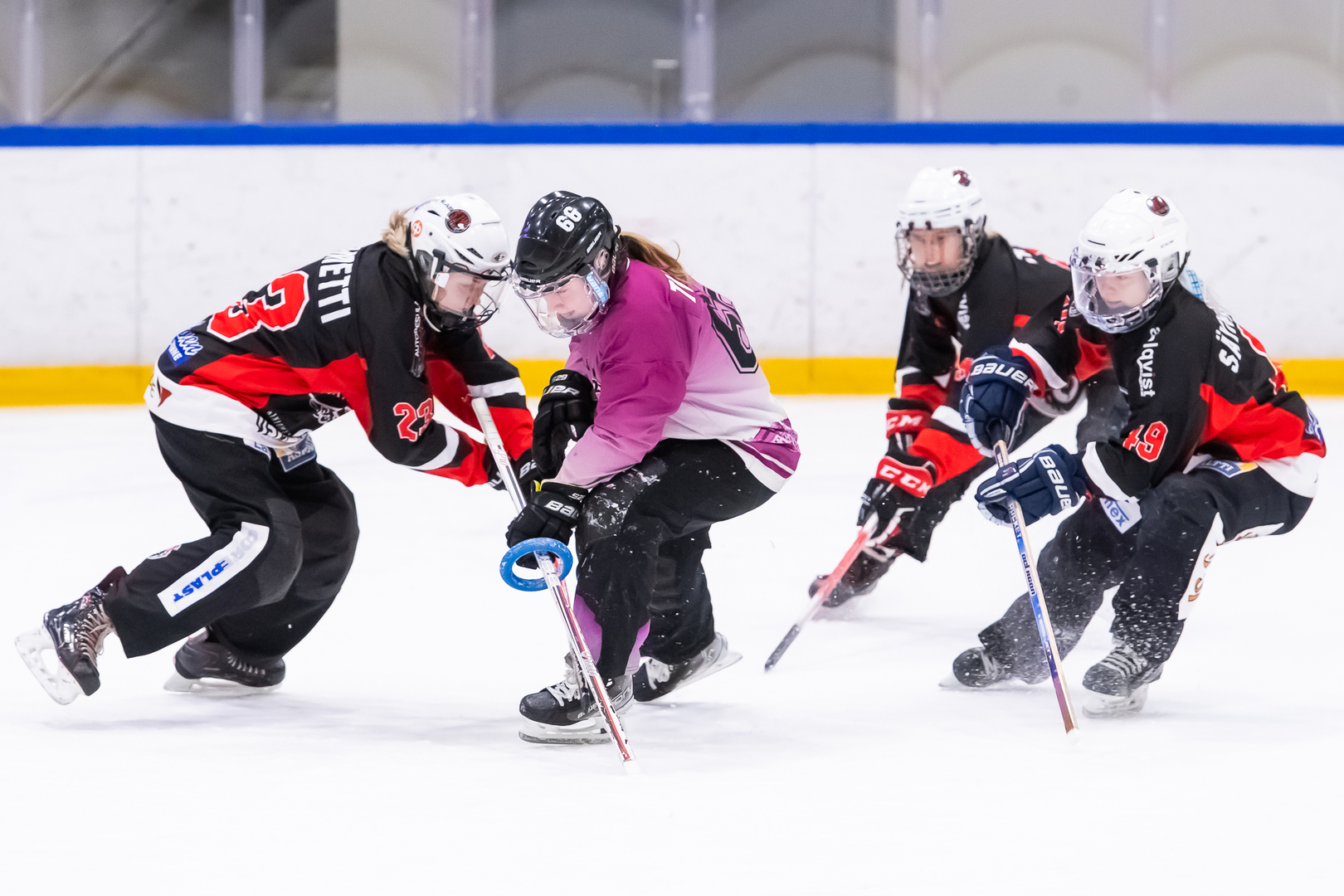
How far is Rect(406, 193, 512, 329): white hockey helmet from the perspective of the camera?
2.77m

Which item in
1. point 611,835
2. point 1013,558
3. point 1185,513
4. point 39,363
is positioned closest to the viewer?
point 611,835

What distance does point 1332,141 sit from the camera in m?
6.88

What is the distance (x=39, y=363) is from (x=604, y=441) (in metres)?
4.74

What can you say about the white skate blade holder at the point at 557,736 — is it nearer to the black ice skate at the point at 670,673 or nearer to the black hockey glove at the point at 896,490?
the black ice skate at the point at 670,673

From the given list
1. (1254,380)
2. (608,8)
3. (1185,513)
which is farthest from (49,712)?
(608,8)

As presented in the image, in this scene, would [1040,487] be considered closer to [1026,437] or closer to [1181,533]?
[1181,533]

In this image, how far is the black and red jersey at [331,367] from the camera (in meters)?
2.75

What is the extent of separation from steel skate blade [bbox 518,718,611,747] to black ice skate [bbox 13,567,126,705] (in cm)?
79

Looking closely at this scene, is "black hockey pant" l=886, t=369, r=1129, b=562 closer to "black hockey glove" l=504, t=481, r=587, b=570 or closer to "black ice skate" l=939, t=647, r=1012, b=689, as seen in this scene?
"black ice skate" l=939, t=647, r=1012, b=689

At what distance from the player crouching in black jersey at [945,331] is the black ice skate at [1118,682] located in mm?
743

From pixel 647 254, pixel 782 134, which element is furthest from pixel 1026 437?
pixel 782 134

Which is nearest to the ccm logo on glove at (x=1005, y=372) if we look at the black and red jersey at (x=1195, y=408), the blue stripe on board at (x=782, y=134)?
the black and red jersey at (x=1195, y=408)

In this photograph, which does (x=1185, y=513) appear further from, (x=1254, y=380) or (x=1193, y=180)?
(x=1193, y=180)

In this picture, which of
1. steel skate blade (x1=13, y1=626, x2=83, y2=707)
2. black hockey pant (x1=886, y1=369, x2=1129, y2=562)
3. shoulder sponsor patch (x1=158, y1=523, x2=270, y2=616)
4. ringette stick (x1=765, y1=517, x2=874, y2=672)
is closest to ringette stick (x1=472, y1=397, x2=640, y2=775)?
shoulder sponsor patch (x1=158, y1=523, x2=270, y2=616)
